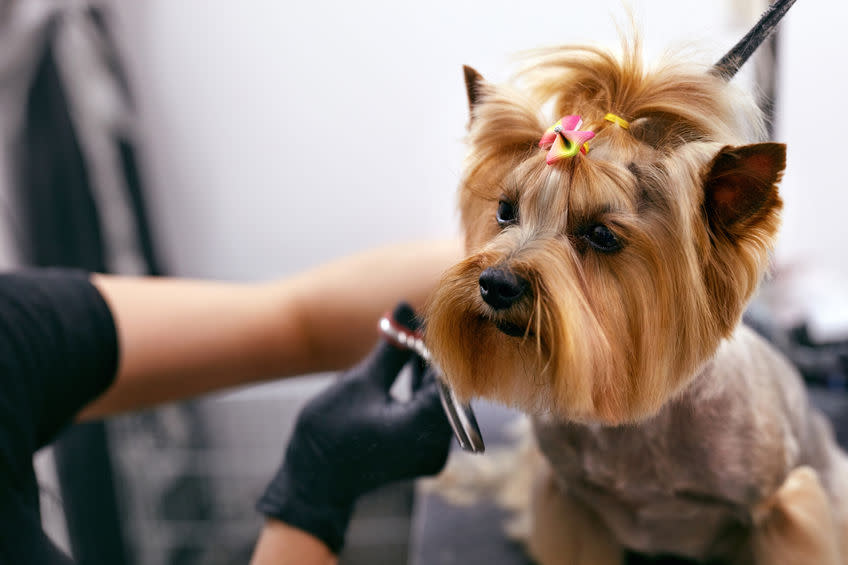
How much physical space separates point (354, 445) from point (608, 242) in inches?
12.1

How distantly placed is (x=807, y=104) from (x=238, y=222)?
143 cm

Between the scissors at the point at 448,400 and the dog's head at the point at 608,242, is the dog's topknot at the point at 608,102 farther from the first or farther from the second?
the scissors at the point at 448,400

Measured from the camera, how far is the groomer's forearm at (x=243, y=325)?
89 cm

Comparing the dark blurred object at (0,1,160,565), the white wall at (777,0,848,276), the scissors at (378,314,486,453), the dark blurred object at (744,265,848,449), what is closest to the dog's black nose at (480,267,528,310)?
the scissors at (378,314,486,453)

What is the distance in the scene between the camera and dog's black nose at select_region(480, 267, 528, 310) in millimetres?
518

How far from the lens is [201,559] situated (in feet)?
5.75

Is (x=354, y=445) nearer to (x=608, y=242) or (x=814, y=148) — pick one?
(x=608, y=242)

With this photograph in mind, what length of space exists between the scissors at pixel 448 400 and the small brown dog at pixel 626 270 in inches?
0.6

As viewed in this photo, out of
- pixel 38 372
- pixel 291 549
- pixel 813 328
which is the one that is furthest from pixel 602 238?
pixel 813 328

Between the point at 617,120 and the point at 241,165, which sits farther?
the point at 241,165

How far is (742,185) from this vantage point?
50 cm

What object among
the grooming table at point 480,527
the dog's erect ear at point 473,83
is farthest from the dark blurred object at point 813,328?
the dog's erect ear at point 473,83

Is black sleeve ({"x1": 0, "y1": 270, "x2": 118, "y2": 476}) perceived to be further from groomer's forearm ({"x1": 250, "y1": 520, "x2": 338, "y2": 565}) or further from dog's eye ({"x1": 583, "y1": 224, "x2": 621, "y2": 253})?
dog's eye ({"x1": 583, "y1": 224, "x2": 621, "y2": 253})

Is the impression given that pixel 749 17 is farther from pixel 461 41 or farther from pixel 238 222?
pixel 238 222
